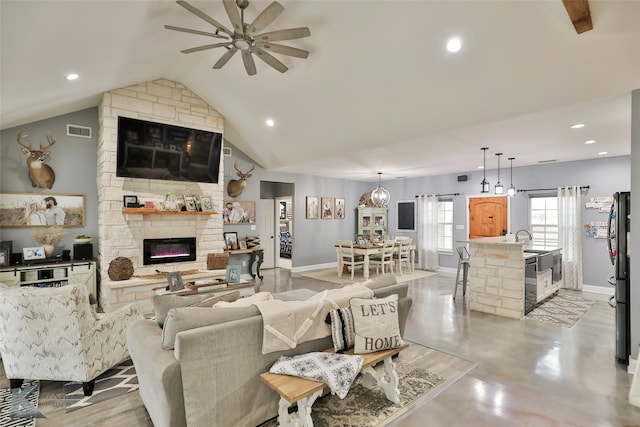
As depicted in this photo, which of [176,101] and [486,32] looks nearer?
[486,32]

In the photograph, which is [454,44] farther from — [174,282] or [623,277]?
[174,282]

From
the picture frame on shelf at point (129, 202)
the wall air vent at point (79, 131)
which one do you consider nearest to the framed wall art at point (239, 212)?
the picture frame on shelf at point (129, 202)

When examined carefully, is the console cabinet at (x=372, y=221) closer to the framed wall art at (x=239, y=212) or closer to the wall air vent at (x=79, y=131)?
the framed wall art at (x=239, y=212)

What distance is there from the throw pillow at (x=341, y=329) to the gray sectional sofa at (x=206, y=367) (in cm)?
35

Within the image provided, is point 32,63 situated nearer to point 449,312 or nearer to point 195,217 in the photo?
point 195,217

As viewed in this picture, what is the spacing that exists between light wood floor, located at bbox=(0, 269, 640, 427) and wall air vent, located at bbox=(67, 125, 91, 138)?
384 cm

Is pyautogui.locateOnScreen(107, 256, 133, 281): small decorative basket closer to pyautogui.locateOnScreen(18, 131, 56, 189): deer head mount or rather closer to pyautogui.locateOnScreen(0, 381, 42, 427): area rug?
pyautogui.locateOnScreen(18, 131, 56, 189): deer head mount

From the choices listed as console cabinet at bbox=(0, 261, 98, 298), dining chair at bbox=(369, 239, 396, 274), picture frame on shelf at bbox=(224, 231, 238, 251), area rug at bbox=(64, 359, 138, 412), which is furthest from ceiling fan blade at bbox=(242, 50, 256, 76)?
dining chair at bbox=(369, 239, 396, 274)

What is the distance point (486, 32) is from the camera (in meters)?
2.96

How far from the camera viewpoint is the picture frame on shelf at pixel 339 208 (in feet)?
30.6

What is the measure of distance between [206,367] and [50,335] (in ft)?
4.97

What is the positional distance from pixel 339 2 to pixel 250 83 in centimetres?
209

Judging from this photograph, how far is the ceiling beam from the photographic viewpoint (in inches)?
87.7

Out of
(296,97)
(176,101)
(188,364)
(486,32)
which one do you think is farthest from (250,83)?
(188,364)
